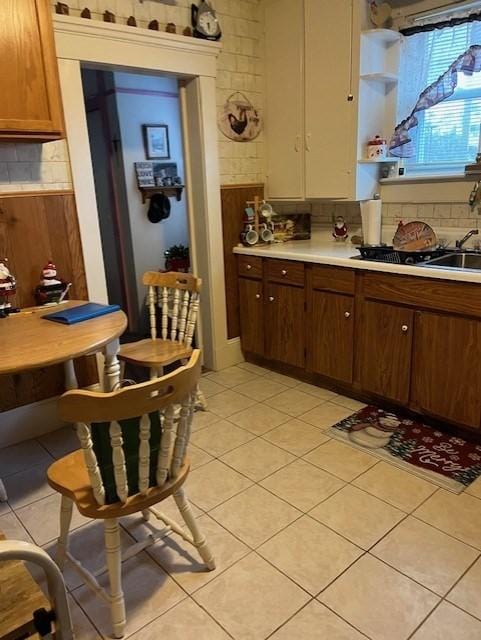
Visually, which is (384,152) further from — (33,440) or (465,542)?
(33,440)

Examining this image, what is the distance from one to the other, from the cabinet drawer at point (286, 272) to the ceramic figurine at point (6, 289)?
1604 mm

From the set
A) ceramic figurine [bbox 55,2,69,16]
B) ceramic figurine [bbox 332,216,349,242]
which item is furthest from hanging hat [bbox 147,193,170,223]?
ceramic figurine [bbox 55,2,69,16]

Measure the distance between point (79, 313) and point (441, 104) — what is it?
97.4 inches

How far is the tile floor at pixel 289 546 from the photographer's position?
1.57 m

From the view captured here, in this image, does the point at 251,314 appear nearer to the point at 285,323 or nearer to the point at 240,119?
the point at 285,323

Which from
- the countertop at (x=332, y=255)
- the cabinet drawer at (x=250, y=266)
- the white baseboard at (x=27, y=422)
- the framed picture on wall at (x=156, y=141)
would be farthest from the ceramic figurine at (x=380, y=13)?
the white baseboard at (x=27, y=422)

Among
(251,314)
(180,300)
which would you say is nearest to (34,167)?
(180,300)

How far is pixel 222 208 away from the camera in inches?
137

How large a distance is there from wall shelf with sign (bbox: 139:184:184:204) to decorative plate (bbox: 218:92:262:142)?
126 centimetres

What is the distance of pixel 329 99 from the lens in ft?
10.2

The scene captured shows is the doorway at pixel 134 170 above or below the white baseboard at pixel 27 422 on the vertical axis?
above

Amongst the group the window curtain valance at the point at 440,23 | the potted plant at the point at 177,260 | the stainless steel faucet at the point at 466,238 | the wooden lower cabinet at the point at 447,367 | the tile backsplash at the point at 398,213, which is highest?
the window curtain valance at the point at 440,23

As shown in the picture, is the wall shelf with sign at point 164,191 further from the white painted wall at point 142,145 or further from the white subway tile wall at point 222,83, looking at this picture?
the white subway tile wall at point 222,83

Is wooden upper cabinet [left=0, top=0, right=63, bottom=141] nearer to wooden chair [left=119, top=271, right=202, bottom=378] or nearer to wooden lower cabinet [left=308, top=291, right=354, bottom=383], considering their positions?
wooden chair [left=119, top=271, right=202, bottom=378]
